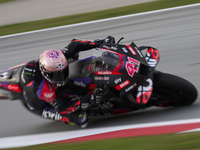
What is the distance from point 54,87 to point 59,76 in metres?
0.34

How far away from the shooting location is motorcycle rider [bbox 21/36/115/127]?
10.5ft

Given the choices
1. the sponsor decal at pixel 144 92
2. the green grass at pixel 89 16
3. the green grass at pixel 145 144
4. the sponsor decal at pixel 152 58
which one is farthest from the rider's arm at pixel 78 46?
the green grass at pixel 89 16

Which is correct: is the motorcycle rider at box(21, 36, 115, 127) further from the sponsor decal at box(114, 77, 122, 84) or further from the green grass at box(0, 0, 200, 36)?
the green grass at box(0, 0, 200, 36)

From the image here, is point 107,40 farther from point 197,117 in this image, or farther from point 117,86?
point 197,117

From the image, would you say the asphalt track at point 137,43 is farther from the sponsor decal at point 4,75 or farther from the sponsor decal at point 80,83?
the sponsor decal at point 4,75

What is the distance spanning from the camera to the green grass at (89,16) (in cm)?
753

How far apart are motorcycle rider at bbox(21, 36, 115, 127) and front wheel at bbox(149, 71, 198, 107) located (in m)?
0.71

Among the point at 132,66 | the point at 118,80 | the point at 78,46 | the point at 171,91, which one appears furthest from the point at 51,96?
the point at 171,91

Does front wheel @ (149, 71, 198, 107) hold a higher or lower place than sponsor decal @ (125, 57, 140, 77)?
lower

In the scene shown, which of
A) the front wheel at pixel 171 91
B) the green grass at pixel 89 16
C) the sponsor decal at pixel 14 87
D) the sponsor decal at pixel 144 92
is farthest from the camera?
the green grass at pixel 89 16

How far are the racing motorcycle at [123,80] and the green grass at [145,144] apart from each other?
0.40m

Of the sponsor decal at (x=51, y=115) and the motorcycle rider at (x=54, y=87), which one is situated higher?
the motorcycle rider at (x=54, y=87)

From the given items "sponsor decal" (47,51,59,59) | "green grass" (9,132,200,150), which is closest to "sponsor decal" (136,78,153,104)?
"green grass" (9,132,200,150)

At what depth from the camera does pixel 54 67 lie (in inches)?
124
